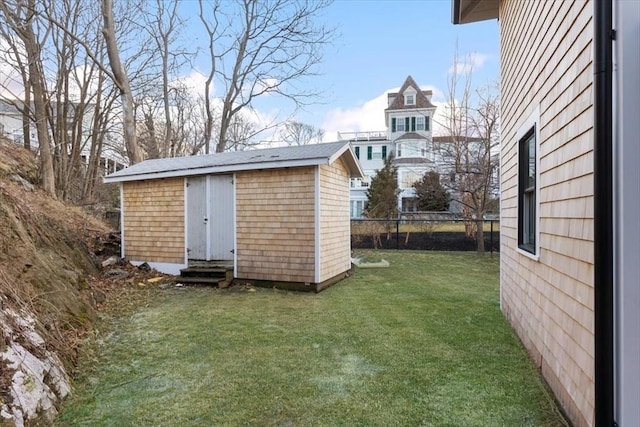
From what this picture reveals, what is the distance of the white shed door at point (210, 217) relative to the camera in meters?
7.50

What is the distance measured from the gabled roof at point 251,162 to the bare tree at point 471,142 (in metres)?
4.36

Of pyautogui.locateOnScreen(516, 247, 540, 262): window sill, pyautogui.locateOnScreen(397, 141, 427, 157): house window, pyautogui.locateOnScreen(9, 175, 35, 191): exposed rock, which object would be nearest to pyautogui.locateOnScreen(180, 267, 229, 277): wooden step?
pyautogui.locateOnScreen(516, 247, 540, 262): window sill

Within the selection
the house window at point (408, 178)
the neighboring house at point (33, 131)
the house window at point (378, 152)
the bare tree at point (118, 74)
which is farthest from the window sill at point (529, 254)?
the house window at point (378, 152)

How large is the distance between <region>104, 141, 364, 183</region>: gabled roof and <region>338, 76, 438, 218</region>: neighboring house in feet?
56.5

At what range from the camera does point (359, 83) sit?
1645 cm

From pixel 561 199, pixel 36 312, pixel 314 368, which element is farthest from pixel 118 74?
pixel 561 199

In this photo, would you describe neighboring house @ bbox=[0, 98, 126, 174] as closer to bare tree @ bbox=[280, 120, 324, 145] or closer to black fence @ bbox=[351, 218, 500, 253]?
black fence @ bbox=[351, 218, 500, 253]

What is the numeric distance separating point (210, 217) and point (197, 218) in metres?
0.33

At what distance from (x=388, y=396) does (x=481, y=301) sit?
3.51m

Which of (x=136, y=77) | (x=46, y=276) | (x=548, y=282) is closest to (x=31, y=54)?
(x=136, y=77)

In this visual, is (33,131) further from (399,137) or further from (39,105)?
(399,137)

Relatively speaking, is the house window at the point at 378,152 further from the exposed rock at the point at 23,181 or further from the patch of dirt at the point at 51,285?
the patch of dirt at the point at 51,285

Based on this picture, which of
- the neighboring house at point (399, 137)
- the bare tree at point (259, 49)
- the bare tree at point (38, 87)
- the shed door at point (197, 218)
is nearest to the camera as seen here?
the shed door at point (197, 218)

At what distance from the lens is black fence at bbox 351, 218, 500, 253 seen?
481 inches
